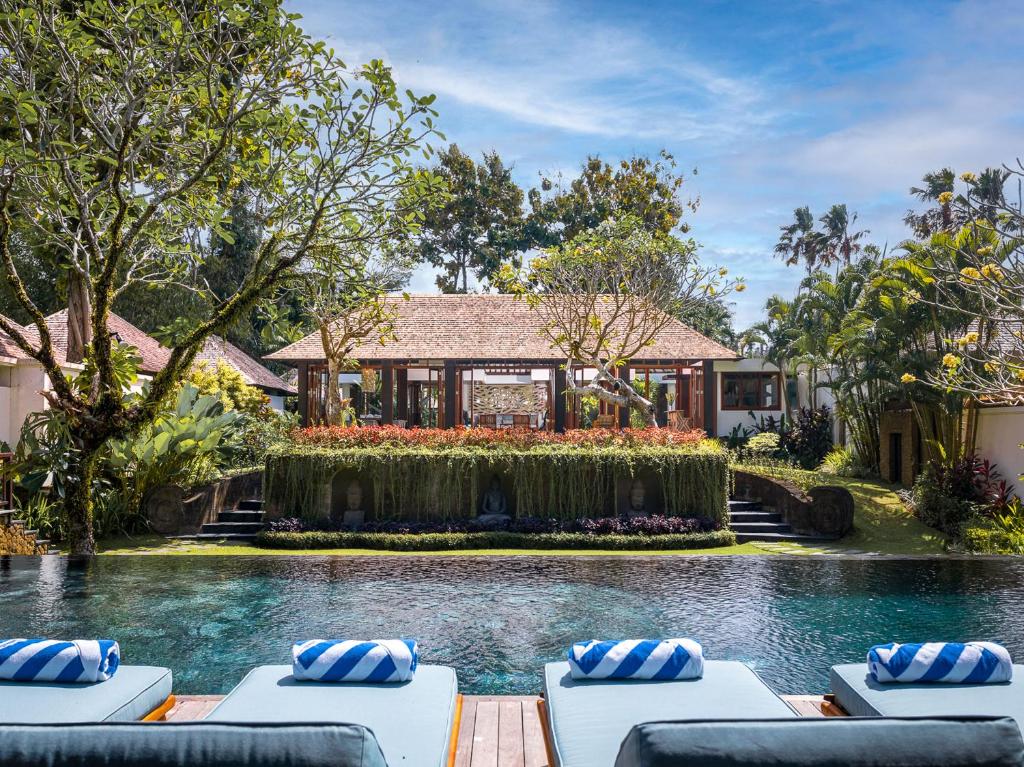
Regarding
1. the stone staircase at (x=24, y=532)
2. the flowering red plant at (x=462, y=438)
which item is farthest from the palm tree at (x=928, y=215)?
the stone staircase at (x=24, y=532)

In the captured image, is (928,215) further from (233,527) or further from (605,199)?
(233,527)

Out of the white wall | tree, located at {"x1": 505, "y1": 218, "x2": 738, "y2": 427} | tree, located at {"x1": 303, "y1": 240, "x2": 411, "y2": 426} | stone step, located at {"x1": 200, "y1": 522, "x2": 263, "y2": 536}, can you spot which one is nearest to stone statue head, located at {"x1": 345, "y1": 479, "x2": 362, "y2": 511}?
stone step, located at {"x1": 200, "y1": 522, "x2": 263, "y2": 536}

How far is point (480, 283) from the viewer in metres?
42.0

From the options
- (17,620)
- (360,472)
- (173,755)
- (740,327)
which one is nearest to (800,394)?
(740,327)

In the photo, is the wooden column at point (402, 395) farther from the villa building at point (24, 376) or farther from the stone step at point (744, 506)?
the stone step at point (744, 506)

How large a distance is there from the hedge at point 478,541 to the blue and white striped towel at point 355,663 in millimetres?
9969

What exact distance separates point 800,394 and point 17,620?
2677 cm

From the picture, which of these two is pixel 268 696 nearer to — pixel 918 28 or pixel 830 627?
pixel 830 627

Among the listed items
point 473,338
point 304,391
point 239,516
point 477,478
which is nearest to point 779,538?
point 477,478

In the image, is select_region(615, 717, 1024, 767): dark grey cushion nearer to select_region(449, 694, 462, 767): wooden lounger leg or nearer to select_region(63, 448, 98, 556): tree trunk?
select_region(449, 694, 462, 767): wooden lounger leg

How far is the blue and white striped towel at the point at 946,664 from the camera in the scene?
4539mm

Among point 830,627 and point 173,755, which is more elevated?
point 173,755

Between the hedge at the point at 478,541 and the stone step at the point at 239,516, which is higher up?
the stone step at the point at 239,516

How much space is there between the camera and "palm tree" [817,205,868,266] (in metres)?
49.6
